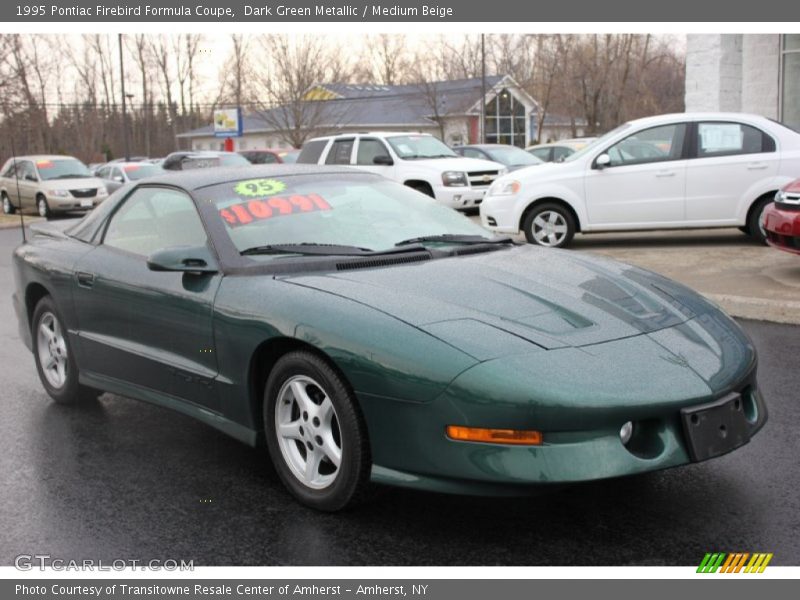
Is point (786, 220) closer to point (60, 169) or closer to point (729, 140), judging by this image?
point (729, 140)

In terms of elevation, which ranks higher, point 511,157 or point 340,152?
point 340,152

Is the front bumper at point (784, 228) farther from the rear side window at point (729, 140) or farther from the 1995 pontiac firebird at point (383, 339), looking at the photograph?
the 1995 pontiac firebird at point (383, 339)

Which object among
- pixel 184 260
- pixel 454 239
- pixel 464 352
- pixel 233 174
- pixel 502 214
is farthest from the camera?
pixel 502 214

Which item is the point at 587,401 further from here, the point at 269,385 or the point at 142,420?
the point at 142,420

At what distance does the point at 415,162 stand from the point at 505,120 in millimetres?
46008

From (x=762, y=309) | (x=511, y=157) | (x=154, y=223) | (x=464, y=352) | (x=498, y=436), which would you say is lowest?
(x=762, y=309)

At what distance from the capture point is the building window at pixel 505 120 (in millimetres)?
60375

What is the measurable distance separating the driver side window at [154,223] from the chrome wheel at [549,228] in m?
7.40

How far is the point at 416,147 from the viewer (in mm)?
18375

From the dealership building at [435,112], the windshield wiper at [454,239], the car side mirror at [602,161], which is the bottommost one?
the windshield wiper at [454,239]

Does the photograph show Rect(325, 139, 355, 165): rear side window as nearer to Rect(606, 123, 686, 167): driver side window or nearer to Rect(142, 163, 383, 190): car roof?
Rect(606, 123, 686, 167): driver side window

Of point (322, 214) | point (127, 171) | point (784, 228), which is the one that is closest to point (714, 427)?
point (322, 214)

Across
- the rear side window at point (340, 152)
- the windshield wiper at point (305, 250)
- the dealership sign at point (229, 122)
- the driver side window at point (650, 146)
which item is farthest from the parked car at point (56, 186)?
the windshield wiper at point (305, 250)

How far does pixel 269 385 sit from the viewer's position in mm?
3939
